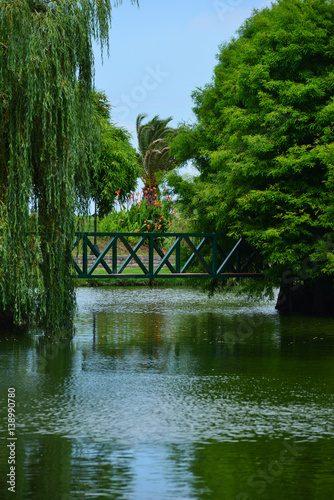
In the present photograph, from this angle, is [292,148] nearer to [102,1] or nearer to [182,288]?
[102,1]

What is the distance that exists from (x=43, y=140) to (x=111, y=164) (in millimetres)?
22839

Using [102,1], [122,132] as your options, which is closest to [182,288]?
[122,132]

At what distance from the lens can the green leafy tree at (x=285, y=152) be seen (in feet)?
61.9

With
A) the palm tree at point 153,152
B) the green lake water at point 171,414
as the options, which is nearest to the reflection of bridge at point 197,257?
the green lake water at point 171,414

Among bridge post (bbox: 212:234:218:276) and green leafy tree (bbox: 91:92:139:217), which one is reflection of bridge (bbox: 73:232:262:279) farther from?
green leafy tree (bbox: 91:92:139:217)

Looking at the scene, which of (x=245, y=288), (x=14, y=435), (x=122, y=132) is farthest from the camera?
(x=122, y=132)

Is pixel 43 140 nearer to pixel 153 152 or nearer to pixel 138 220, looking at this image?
pixel 138 220

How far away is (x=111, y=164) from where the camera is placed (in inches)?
1447

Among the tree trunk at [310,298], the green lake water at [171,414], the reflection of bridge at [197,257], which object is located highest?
the reflection of bridge at [197,257]

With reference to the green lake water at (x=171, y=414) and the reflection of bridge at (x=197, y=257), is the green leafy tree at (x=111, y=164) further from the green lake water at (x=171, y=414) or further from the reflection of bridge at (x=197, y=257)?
the green lake water at (x=171, y=414)

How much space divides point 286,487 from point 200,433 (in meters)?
1.81

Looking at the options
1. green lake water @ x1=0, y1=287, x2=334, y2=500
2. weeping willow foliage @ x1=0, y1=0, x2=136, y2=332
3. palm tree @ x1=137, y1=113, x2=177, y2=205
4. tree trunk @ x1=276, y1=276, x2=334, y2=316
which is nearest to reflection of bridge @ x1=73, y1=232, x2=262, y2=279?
tree trunk @ x1=276, y1=276, x2=334, y2=316

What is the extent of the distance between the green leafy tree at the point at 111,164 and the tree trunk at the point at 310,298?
15.5 meters

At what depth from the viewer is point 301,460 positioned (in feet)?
23.7
